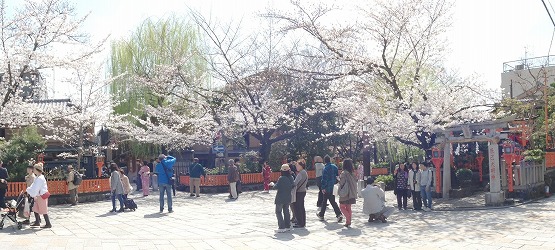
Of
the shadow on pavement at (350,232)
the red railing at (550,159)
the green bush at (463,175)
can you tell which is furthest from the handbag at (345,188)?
the red railing at (550,159)

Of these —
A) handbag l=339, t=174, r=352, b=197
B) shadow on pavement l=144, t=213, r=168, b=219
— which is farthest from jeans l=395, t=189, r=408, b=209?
shadow on pavement l=144, t=213, r=168, b=219

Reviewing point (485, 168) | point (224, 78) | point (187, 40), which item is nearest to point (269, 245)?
point (485, 168)

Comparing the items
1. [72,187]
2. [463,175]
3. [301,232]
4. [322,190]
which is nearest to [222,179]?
[72,187]

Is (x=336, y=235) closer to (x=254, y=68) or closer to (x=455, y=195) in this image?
(x=455, y=195)

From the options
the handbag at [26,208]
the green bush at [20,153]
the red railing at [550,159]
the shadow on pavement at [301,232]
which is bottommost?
the shadow on pavement at [301,232]

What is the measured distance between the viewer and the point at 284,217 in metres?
10.7

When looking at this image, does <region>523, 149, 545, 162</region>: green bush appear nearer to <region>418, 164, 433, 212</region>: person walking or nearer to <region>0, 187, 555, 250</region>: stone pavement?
<region>0, 187, 555, 250</region>: stone pavement

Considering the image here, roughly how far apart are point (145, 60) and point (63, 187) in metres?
14.8

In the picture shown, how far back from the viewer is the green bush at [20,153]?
1788 centimetres

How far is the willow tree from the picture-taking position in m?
30.3

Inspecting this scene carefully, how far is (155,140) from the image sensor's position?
27.6 metres

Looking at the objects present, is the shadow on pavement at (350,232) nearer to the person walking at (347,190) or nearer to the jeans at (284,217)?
the person walking at (347,190)

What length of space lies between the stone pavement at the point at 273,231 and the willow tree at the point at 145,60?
16.4 metres

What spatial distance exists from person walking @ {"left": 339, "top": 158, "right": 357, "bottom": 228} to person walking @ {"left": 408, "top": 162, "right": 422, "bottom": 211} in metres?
3.46
